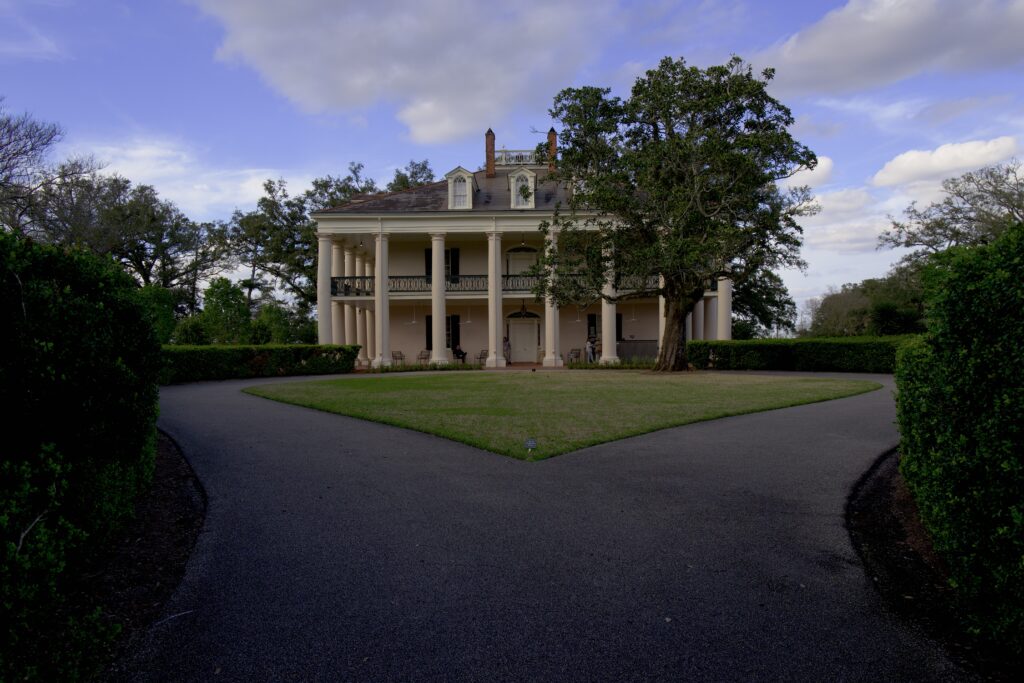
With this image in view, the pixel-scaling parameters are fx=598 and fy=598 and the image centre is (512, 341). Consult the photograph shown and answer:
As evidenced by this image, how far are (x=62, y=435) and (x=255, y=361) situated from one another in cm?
2160

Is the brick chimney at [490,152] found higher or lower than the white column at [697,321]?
higher

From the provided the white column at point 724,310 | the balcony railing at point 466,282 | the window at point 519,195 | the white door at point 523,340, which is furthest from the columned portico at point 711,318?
the balcony railing at point 466,282

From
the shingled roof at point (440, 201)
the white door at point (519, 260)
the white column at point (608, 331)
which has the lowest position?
the white column at point (608, 331)

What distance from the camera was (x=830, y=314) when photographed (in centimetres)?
4506

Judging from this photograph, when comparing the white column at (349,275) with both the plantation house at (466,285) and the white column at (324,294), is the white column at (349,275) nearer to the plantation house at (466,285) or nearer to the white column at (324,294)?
the plantation house at (466,285)

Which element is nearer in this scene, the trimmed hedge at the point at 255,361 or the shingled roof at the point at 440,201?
the trimmed hedge at the point at 255,361

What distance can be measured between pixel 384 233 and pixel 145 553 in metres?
26.9

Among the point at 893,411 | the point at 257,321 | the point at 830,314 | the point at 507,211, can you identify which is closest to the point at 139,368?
the point at 893,411

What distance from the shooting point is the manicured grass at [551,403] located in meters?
8.91

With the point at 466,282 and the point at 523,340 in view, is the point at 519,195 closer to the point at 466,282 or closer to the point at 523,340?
the point at 466,282

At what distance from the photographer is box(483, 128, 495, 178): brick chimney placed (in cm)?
3481

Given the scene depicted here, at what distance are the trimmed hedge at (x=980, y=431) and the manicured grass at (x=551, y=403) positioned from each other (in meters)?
4.39

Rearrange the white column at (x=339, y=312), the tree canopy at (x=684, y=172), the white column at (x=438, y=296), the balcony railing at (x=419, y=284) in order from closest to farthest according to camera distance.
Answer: the tree canopy at (x=684, y=172), the white column at (x=438, y=296), the balcony railing at (x=419, y=284), the white column at (x=339, y=312)

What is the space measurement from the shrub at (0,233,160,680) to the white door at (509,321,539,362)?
2890 cm
